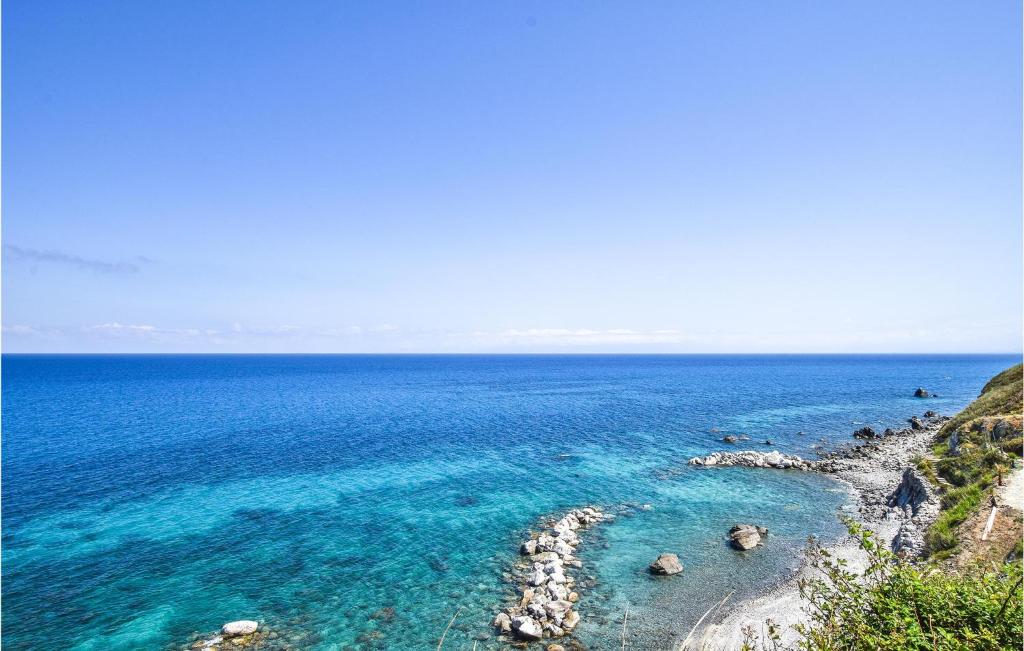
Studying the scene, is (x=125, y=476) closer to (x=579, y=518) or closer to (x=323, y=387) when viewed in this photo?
(x=579, y=518)

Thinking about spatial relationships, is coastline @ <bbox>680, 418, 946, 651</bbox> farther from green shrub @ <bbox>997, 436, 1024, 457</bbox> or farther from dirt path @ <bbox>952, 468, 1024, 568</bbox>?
green shrub @ <bbox>997, 436, 1024, 457</bbox>

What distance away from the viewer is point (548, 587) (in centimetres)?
2450

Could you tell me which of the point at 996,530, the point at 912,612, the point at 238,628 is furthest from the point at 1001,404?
the point at 238,628

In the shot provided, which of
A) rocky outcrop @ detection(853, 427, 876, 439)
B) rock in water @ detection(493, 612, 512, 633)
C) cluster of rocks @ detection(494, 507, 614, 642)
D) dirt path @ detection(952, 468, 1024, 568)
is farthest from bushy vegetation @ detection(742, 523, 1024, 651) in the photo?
rocky outcrop @ detection(853, 427, 876, 439)

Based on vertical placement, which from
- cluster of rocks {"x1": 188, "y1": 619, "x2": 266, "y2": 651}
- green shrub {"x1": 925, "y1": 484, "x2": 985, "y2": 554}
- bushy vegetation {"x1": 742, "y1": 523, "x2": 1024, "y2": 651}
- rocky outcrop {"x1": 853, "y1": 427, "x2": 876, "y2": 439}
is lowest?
cluster of rocks {"x1": 188, "y1": 619, "x2": 266, "y2": 651}

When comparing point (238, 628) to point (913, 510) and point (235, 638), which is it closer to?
point (235, 638)

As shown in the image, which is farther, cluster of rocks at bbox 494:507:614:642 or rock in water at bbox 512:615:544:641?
cluster of rocks at bbox 494:507:614:642

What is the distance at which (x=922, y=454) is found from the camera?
48.5 m

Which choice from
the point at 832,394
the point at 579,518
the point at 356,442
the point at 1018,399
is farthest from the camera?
the point at 832,394

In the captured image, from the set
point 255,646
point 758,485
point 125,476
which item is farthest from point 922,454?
point 125,476

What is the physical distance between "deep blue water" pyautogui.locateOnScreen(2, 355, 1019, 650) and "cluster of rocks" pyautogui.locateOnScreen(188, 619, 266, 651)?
921 mm

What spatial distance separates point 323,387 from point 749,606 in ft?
437

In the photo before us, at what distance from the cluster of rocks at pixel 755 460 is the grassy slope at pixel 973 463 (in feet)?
37.6

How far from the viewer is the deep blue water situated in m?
23.2
